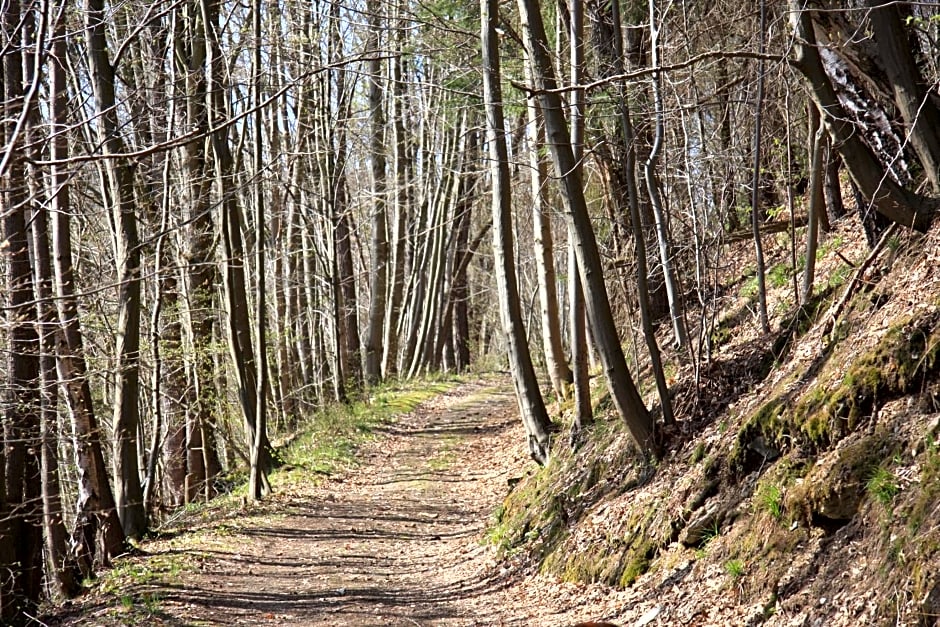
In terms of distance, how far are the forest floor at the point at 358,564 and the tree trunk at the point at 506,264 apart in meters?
1.37

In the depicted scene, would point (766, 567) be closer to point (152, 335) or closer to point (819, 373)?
point (819, 373)

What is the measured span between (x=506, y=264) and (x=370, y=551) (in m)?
4.13

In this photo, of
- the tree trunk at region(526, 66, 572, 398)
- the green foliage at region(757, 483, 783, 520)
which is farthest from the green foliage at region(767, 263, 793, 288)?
the tree trunk at region(526, 66, 572, 398)

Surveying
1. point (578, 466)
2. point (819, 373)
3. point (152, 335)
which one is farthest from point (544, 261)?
point (819, 373)

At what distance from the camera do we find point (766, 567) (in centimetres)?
556

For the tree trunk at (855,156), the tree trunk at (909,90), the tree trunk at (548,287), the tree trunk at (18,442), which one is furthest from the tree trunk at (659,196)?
the tree trunk at (18,442)

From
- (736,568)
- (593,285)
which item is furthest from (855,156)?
(736,568)

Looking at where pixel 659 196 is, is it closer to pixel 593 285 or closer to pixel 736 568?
pixel 593 285

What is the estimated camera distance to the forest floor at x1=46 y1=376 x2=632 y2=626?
292 inches

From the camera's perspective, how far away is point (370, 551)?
1005 centimetres

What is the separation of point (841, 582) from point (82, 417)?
730cm

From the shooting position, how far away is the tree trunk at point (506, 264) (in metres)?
10.6

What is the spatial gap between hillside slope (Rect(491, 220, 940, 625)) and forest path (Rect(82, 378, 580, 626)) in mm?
934

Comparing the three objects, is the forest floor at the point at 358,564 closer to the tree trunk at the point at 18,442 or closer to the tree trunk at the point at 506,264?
the tree trunk at the point at 18,442
